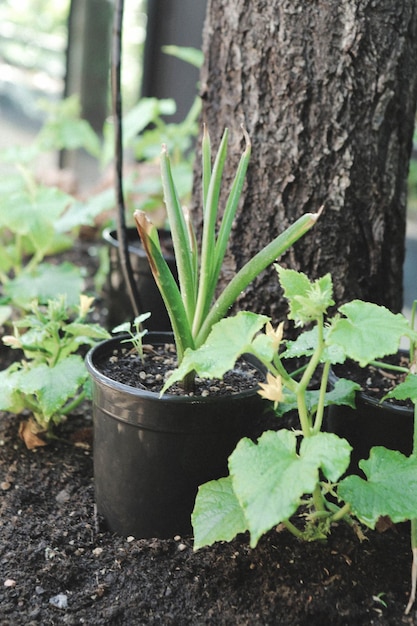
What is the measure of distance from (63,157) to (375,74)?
97.2 inches

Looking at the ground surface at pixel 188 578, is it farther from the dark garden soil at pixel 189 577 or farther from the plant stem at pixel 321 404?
the plant stem at pixel 321 404

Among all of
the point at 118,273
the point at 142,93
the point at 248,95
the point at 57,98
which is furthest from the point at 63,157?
the point at 248,95

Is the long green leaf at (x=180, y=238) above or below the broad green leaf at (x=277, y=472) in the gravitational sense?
above

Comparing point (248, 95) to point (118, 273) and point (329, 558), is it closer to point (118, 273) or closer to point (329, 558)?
point (118, 273)

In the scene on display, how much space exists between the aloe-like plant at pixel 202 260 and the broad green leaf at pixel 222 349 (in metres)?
0.14

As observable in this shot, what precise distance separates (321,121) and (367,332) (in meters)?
0.58

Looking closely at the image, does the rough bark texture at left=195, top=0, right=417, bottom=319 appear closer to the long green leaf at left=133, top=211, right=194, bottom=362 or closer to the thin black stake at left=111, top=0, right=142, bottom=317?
the thin black stake at left=111, top=0, right=142, bottom=317

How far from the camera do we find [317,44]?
1.27m

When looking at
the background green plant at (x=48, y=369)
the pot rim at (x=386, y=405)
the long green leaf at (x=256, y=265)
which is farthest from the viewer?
the background green plant at (x=48, y=369)

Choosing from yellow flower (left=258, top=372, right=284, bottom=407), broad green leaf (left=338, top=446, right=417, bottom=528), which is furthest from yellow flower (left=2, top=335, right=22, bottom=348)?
broad green leaf (left=338, top=446, right=417, bottom=528)

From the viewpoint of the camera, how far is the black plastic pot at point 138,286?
5.48 ft

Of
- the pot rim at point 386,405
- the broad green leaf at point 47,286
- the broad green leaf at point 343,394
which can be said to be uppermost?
the broad green leaf at point 343,394

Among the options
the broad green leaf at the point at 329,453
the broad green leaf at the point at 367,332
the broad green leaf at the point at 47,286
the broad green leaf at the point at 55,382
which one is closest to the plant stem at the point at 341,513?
the broad green leaf at the point at 329,453

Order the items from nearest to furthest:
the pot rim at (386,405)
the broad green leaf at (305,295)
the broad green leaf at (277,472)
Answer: the broad green leaf at (277,472) → the broad green leaf at (305,295) → the pot rim at (386,405)
